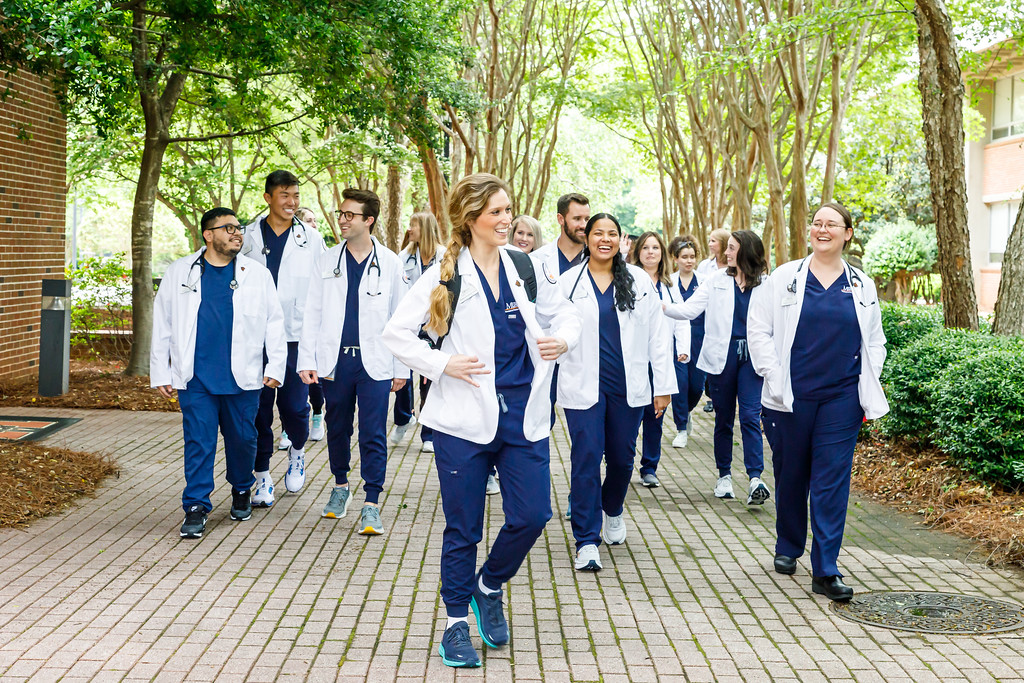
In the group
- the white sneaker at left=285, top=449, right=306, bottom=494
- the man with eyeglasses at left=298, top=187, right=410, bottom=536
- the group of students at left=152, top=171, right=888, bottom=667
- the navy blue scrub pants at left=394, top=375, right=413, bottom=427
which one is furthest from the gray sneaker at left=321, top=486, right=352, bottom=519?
the navy blue scrub pants at left=394, top=375, right=413, bottom=427

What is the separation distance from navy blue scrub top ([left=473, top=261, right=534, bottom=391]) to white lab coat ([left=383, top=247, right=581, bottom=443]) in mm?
25

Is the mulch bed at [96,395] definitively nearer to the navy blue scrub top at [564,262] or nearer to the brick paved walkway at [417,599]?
the brick paved walkway at [417,599]

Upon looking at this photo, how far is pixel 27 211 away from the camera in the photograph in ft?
44.8

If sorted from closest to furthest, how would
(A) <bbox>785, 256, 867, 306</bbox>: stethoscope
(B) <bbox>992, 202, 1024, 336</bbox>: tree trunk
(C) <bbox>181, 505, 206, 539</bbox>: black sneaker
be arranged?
(A) <bbox>785, 256, 867, 306</bbox>: stethoscope → (C) <bbox>181, 505, 206, 539</bbox>: black sneaker → (B) <bbox>992, 202, 1024, 336</bbox>: tree trunk

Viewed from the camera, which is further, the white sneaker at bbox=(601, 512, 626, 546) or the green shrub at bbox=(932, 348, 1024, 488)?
the green shrub at bbox=(932, 348, 1024, 488)

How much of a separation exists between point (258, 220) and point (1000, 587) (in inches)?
219

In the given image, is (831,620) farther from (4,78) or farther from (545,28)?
(545,28)

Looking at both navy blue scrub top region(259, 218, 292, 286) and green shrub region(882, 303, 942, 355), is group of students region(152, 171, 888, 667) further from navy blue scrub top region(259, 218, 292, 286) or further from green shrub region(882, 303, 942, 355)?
green shrub region(882, 303, 942, 355)

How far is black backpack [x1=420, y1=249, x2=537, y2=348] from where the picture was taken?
15.6 feet

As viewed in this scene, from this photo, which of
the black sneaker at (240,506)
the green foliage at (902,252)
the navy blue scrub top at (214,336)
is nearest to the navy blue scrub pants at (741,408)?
the black sneaker at (240,506)

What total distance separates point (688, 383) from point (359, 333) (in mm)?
4433

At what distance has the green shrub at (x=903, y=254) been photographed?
38.8 metres

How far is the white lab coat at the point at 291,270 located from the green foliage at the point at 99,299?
380 inches

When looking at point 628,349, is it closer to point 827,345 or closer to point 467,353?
point 827,345
